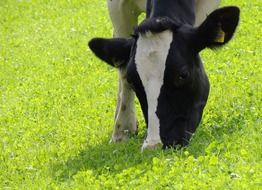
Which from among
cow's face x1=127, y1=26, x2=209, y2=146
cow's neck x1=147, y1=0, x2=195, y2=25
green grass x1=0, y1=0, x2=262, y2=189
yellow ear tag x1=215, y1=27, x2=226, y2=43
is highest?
cow's neck x1=147, y1=0, x2=195, y2=25

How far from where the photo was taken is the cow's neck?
949 cm

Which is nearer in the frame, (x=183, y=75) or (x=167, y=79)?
(x=167, y=79)

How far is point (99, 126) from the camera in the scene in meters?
11.5

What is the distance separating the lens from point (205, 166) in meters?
7.77

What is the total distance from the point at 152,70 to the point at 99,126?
9.43 ft

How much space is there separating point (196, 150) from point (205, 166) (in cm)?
104

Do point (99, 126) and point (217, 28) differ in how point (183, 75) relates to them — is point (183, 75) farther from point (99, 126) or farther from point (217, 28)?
point (99, 126)

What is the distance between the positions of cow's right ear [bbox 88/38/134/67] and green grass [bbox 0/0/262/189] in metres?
0.93

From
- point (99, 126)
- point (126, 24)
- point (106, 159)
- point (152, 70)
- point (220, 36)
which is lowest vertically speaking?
point (99, 126)

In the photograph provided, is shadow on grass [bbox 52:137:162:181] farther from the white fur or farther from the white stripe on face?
the white fur

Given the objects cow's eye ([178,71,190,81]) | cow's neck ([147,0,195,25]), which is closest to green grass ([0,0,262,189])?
cow's eye ([178,71,190,81])

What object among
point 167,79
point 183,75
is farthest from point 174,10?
point 167,79

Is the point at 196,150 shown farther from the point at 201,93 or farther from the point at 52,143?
the point at 52,143

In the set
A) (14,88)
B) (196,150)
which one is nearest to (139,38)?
(196,150)
